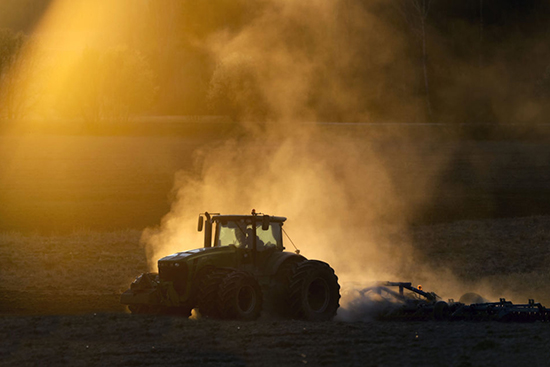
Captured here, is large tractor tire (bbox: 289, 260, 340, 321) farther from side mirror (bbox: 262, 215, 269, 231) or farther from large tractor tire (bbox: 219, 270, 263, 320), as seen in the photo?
side mirror (bbox: 262, 215, 269, 231)

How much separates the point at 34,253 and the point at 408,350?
594 inches

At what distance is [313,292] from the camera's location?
1370 centimetres

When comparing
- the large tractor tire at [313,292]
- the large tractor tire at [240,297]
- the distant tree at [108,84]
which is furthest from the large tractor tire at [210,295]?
the distant tree at [108,84]

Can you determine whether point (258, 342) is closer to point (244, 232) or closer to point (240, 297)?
point (240, 297)

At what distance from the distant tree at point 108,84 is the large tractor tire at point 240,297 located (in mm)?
46935

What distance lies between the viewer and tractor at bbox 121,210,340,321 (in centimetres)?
1247

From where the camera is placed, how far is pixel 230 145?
43.2m

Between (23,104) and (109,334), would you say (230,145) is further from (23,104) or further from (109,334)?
(109,334)

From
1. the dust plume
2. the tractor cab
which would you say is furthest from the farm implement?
the dust plume

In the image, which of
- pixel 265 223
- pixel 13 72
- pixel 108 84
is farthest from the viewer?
pixel 108 84

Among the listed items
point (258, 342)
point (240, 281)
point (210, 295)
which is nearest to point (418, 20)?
point (240, 281)

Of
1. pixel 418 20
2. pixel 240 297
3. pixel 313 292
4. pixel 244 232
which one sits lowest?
pixel 240 297

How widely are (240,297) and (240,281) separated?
0.47 meters

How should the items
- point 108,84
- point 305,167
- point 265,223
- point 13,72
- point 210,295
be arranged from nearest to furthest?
point 210,295 → point 265,223 → point 305,167 → point 13,72 → point 108,84
